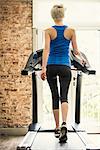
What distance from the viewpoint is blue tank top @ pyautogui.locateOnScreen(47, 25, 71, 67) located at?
3.69 m

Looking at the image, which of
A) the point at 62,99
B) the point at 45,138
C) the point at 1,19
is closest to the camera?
the point at 62,99

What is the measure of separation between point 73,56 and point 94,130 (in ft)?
10.2

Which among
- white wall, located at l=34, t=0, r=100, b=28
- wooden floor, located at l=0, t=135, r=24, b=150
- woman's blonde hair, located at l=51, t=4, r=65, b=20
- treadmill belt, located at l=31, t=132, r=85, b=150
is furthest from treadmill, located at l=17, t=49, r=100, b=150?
white wall, located at l=34, t=0, r=100, b=28

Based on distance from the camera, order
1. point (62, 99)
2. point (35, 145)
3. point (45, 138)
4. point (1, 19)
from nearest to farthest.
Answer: point (62, 99) → point (35, 145) → point (45, 138) → point (1, 19)

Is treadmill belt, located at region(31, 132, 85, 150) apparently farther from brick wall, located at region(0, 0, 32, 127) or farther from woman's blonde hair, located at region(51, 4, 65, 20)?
brick wall, located at region(0, 0, 32, 127)

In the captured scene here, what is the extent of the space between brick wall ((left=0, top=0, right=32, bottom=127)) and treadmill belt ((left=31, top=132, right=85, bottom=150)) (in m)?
2.46

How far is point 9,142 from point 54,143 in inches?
96.8

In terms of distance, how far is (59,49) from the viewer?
3.72 metres

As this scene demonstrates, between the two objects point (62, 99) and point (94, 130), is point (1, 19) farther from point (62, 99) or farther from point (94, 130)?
point (62, 99)

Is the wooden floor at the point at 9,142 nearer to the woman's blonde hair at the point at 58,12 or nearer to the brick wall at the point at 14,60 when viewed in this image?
the brick wall at the point at 14,60

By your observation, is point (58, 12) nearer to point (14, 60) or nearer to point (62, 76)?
point (62, 76)

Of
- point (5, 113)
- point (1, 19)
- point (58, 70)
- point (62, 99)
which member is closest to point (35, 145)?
point (62, 99)

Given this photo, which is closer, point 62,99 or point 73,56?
point 62,99

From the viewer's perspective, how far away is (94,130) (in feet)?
23.3
